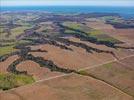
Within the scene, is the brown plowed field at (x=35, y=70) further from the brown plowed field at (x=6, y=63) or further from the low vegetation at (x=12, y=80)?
the brown plowed field at (x=6, y=63)

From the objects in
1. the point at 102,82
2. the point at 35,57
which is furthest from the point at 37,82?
the point at 35,57

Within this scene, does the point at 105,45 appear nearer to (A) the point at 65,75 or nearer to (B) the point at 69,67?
(B) the point at 69,67

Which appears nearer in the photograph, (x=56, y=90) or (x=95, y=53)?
(x=56, y=90)

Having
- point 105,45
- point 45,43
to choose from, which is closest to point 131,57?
point 105,45

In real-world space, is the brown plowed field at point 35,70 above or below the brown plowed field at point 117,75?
below

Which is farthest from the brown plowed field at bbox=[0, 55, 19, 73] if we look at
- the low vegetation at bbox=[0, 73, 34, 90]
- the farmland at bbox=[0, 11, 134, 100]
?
the low vegetation at bbox=[0, 73, 34, 90]

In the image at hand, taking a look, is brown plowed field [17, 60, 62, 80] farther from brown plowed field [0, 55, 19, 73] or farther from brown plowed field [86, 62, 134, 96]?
brown plowed field [86, 62, 134, 96]

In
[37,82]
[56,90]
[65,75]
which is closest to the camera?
[56,90]

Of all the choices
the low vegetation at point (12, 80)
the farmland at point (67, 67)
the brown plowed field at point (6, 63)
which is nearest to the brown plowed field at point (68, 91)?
the farmland at point (67, 67)

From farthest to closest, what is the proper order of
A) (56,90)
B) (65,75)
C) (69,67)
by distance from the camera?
(69,67), (65,75), (56,90)
